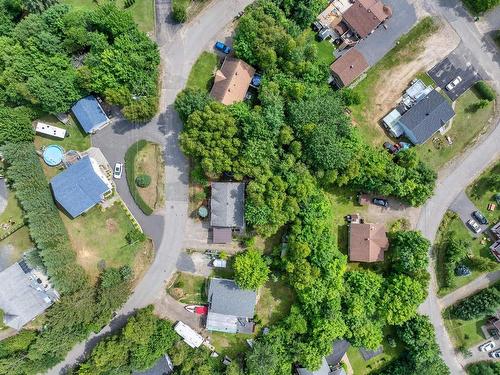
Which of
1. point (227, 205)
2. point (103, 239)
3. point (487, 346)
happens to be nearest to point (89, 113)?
point (103, 239)

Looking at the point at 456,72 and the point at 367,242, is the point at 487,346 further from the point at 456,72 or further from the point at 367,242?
the point at 456,72

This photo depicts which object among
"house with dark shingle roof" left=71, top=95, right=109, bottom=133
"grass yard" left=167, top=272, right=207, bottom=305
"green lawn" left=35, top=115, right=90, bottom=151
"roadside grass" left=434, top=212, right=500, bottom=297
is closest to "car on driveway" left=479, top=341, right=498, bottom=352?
"roadside grass" left=434, top=212, right=500, bottom=297

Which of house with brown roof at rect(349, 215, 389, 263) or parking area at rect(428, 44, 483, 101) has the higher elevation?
parking area at rect(428, 44, 483, 101)

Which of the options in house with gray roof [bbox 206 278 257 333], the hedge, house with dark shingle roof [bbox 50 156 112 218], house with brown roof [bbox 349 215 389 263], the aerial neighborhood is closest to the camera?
the aerial neighborhood

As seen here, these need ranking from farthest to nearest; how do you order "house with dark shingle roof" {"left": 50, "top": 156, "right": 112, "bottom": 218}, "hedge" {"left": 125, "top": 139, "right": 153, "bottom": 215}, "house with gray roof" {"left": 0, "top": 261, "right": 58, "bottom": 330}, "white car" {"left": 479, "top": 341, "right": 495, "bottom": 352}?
"white car" {"left": 479, "top": 341, "right": 495, "bottom": 352}
"hedge" {"left": 125, "top": 139, "right": 153, "bottom": 215}
"house with dark shingle roof" {"left": 50, "top": 156, "right": 112, "bottom": 218}
"house with gray roof" {"left": 0, "top": 261, "right": 58, "bottom": 330}

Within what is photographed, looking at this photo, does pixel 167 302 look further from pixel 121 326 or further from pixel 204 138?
pixel 204 138

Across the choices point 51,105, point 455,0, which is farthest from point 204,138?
point 455,0

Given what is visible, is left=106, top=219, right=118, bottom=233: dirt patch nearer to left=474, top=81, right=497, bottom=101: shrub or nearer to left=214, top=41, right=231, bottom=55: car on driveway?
left=214, top=41, right=231, bottom=55: car on driveway
